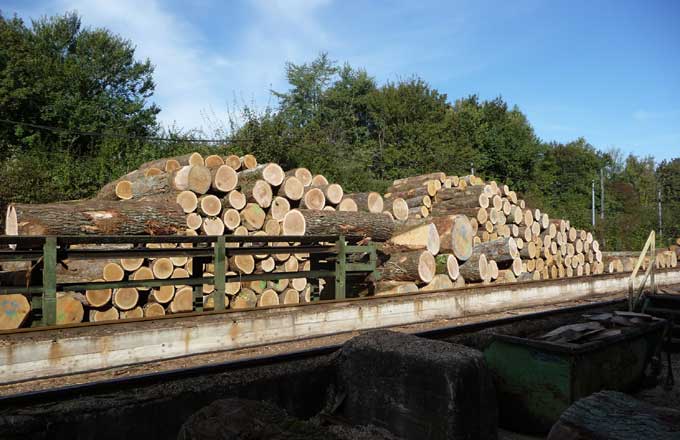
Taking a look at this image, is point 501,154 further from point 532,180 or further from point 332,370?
point 332,370

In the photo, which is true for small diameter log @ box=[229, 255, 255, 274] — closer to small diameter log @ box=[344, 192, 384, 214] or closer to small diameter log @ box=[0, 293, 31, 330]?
small diameter log @ box=[344, 192, 384, 214]

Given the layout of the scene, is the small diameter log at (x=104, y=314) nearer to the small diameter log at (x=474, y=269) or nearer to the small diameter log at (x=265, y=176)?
the small diameter log at (x=265, y=176)

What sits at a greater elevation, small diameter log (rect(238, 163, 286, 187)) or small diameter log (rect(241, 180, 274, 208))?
small diameter log (rect(238, 163, 286, 187))

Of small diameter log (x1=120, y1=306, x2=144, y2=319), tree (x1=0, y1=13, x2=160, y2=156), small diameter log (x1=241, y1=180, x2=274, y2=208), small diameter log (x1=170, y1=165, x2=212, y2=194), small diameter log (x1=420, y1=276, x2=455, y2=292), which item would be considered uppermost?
tree (x1=0, y1=13, x2=160, y2=156)

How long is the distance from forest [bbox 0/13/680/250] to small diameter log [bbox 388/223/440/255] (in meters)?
10.2

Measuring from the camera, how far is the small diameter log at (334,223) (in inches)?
397

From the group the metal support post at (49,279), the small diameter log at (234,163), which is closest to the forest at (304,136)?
the small diameter log at (234,163)

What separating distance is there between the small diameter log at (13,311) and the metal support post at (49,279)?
1.48 metres

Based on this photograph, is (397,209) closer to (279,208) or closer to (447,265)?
(447,265)

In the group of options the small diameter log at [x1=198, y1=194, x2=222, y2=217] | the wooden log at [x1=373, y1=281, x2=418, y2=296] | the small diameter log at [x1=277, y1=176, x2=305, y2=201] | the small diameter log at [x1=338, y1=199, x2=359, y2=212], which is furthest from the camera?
the small diameter log at [x1=338, y1=199, x2=359, y2=212]

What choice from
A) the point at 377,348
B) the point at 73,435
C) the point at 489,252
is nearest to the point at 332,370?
the point at 377,348

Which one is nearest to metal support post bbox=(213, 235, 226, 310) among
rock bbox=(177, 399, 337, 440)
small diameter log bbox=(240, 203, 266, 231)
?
small diameter log bbox=(240, 203, 266, 231)

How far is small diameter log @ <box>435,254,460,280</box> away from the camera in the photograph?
11.5 m

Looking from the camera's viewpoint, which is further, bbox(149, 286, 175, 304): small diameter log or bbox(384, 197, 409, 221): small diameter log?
bbox(384, 197, 409, 221): small diameter log
